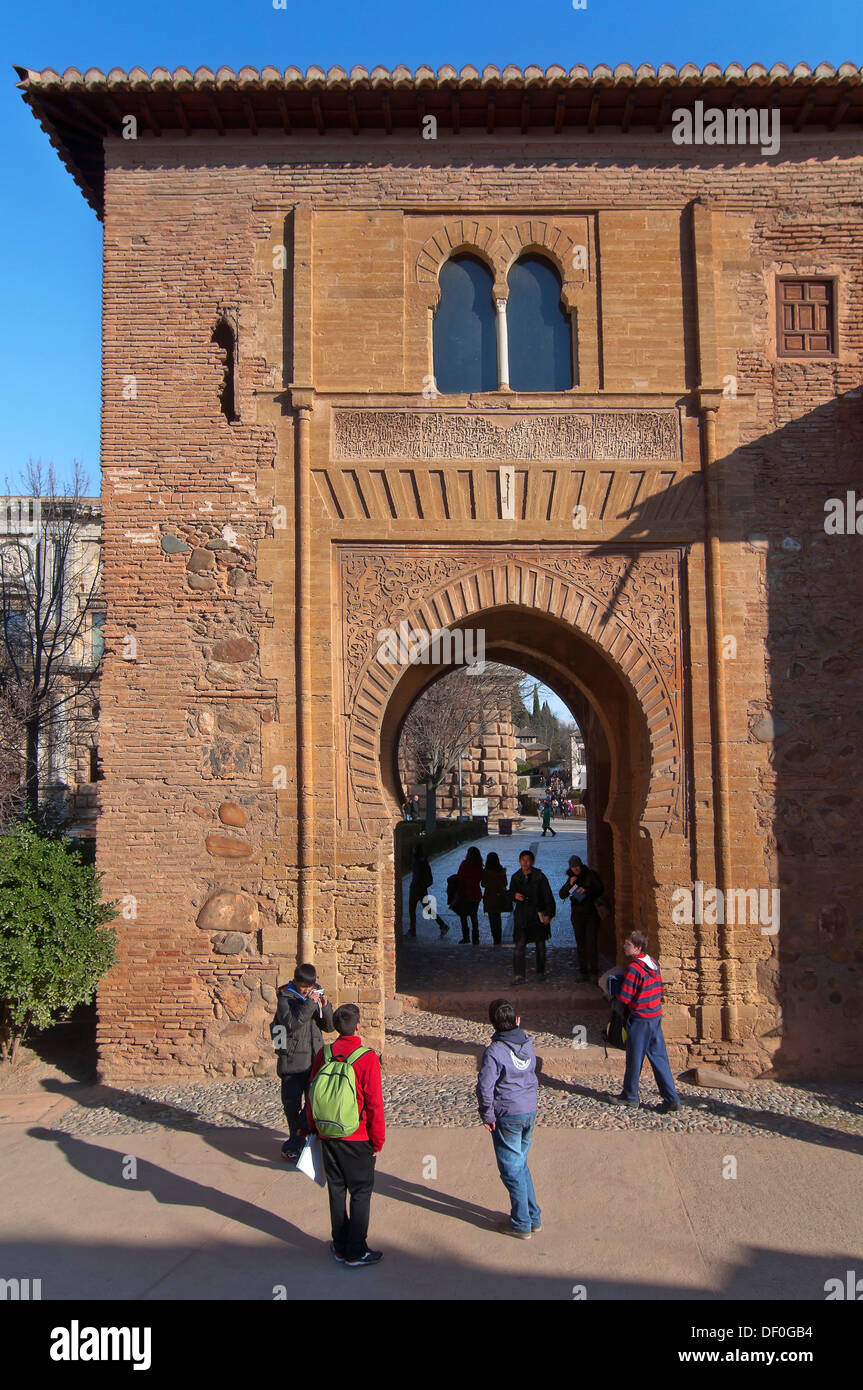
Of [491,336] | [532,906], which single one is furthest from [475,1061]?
[491,336]

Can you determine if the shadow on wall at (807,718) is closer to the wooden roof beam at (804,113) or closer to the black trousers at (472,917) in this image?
the wooden roof beam at (804,113)

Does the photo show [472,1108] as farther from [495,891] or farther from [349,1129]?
[495,891]

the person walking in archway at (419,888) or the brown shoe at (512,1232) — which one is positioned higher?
the person walking in archway at (419,888)

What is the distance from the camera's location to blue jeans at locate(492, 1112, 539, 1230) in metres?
4.85

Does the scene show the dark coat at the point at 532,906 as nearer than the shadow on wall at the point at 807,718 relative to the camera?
No

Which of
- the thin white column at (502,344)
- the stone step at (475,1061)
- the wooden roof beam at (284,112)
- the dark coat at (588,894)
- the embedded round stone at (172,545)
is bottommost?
the stone step at (475,1061)

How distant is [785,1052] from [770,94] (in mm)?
8306

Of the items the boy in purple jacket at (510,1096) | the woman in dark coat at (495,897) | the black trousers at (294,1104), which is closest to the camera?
the boy in purple jacket at (510,1096)

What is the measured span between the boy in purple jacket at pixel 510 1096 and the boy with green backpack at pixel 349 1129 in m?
0.58

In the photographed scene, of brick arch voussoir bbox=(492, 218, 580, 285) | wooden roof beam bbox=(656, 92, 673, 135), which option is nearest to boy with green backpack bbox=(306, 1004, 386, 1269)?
brick arch voussoir bbox=(492, 218, 580, 285)

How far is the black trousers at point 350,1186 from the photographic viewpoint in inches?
181

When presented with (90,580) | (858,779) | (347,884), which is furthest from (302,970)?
(90,580)
